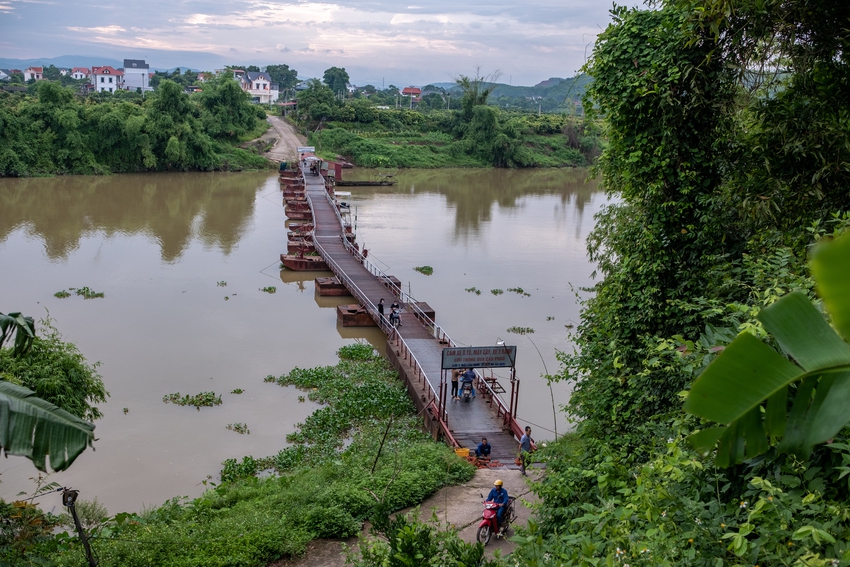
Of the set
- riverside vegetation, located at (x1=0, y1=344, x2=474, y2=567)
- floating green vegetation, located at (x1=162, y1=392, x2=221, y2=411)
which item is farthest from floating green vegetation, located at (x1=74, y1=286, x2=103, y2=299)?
riverside vegetation, located at (x1=0, y1=344, x2=474, y2=567)

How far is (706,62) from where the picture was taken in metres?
7.27

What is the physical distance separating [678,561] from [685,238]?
505 centimetres

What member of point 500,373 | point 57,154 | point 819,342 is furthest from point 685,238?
point 57,154

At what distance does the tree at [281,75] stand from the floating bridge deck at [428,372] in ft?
332

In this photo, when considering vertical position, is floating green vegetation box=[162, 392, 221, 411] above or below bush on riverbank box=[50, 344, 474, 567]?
below

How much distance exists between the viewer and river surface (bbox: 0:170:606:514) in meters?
11.3

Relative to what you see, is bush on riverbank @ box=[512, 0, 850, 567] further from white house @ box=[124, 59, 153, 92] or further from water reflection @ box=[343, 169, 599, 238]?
white house @ box=[124, 59, 153, 92]

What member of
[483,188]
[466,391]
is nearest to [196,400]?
[466,391]

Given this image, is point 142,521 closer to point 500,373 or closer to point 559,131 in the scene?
point 500,373

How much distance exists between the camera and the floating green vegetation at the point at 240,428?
38.3 ft

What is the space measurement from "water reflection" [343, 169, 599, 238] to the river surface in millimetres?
413

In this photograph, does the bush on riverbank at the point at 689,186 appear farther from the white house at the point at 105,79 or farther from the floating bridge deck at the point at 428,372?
the white house at the point at 105,79

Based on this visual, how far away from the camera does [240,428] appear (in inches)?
463

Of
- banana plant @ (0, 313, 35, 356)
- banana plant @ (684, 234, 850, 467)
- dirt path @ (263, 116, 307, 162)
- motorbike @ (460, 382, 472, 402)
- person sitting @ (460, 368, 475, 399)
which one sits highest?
dirt path @ (263, 116, 307, 162)
